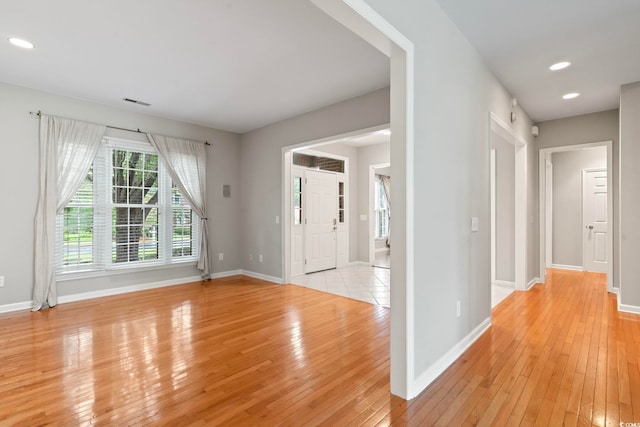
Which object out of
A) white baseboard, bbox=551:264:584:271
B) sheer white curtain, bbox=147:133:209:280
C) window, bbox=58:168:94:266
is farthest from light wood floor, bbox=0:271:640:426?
white baseboard, bbox=551:264:584:271

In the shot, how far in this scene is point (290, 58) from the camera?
3.20m

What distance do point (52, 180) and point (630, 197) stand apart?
7220 millimetres

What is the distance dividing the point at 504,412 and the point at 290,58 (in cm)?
339

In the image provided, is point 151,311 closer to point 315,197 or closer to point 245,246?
point 245,246

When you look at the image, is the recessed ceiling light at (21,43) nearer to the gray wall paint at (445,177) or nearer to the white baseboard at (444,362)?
the gray wall paint at (445,177)

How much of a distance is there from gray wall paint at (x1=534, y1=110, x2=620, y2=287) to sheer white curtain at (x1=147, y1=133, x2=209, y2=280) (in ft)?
19.1

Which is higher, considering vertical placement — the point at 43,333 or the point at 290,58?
the point at 290,58

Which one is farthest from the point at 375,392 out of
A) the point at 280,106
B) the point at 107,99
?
the point at 107,99

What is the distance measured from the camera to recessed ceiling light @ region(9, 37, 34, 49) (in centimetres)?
285

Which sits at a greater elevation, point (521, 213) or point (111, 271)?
point (521, 213)

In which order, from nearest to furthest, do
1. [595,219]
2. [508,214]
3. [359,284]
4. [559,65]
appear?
[559,65]
[508,214]
[359,284]
[595,219]

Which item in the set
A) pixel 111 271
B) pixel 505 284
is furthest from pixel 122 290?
pixel 505 284

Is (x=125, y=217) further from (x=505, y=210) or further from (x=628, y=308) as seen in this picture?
(x=628, y=308)

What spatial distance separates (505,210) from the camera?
5066 mm
